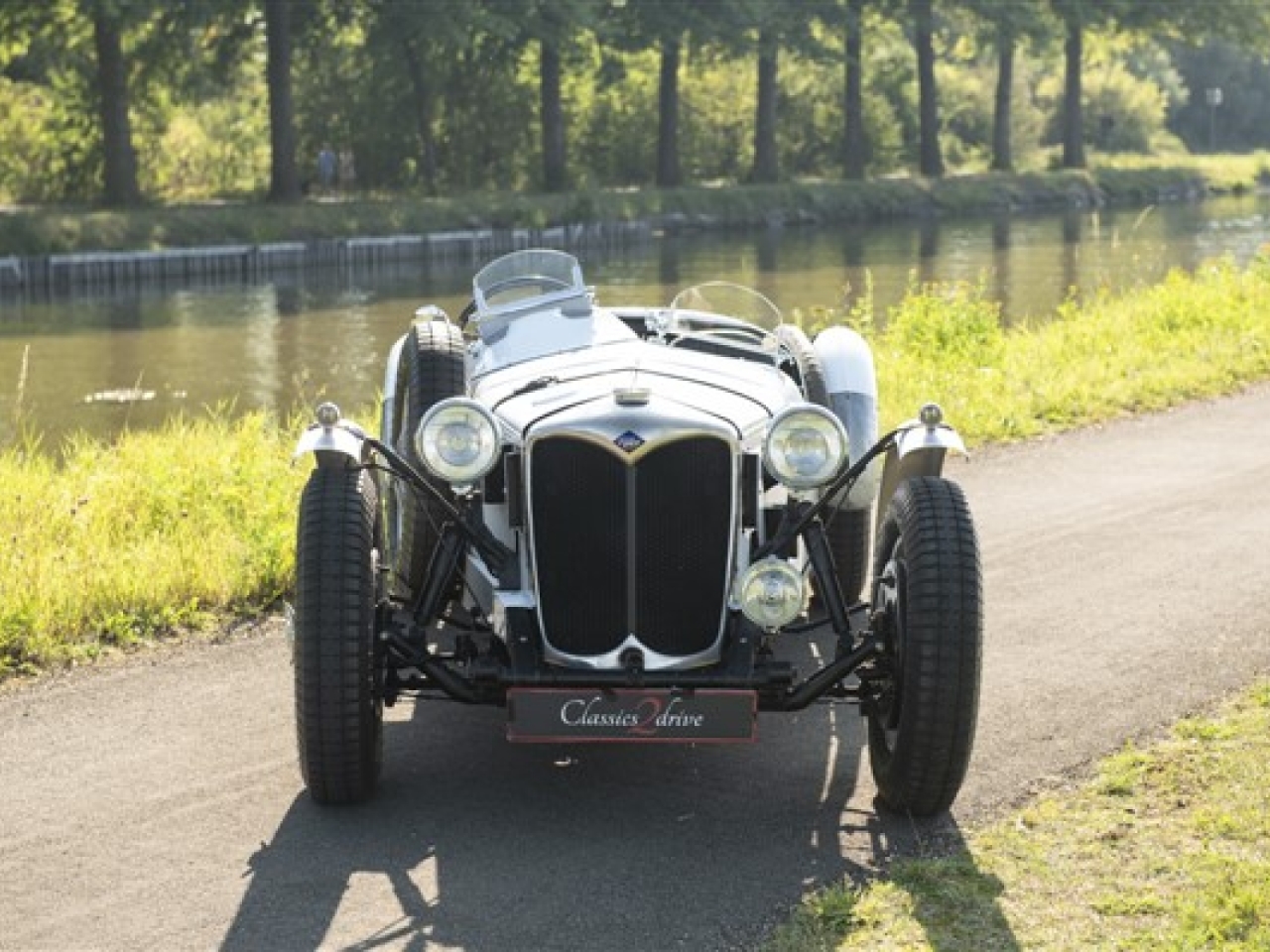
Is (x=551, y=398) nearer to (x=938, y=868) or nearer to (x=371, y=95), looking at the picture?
(x=938, y=868)

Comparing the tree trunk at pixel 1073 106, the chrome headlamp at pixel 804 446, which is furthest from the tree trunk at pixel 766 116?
the chrome headlamp at pixel 804 446

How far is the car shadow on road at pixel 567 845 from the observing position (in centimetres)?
559

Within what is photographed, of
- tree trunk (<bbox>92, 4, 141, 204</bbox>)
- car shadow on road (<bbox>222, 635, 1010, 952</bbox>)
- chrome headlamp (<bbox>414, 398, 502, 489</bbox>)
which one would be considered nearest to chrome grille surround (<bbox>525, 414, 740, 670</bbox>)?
chrome headlamp (<bbox>414, 398, 502, 489</bbox>)

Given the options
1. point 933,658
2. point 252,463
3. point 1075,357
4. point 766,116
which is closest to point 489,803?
point 933,658

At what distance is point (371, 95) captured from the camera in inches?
1909

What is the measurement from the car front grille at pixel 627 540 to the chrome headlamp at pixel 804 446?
0.62ft

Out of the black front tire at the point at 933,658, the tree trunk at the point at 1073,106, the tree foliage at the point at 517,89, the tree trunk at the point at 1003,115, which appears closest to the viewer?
the black front tire at the point at 933,658

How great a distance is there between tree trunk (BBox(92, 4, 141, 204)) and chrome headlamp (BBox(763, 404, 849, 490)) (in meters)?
31.7

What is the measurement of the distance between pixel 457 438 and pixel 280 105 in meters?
33.4

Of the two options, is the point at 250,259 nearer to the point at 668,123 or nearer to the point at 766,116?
the point at 668,123

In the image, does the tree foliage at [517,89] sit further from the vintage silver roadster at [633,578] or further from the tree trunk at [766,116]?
the vintage silver roadster at [633,578]

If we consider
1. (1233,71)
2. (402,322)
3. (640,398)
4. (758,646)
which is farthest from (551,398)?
(1233,71)

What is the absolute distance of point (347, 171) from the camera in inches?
1917

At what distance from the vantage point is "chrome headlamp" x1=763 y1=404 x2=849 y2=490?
6.66 metres
